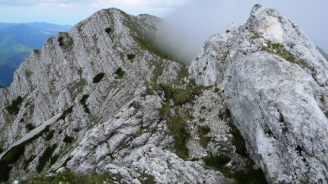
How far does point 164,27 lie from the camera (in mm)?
154125

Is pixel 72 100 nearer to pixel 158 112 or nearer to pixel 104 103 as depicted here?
pixel 104 103

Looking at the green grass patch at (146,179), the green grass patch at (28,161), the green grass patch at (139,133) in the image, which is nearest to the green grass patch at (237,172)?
the green grass patch at (146,179)

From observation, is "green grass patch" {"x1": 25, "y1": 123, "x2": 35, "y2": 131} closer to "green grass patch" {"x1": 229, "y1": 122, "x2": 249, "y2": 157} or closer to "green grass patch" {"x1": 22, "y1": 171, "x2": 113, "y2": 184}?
"green grass patch" {"x1": 229, "y1": 122, "x2": 249, "y2": 157}

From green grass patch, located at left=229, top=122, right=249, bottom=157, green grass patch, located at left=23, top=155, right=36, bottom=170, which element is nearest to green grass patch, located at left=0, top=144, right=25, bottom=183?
green grass patch, located at left=23, top=155, right=36, bottom=170

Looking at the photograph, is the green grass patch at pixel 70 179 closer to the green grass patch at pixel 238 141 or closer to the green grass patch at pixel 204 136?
the green grass patch at pixel 204 136

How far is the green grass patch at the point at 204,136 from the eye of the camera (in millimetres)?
29995

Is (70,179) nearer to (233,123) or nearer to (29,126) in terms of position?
(233,123)

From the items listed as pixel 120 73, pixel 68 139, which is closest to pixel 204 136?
pixel 68 139

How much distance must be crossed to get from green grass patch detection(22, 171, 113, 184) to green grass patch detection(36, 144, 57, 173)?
177ft

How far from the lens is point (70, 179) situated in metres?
21.6

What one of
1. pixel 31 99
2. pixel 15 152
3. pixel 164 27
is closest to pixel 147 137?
pixel 15 152

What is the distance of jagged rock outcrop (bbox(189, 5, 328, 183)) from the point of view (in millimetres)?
22594

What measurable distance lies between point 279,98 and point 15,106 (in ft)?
328

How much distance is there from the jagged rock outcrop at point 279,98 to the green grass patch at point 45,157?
172 ft
